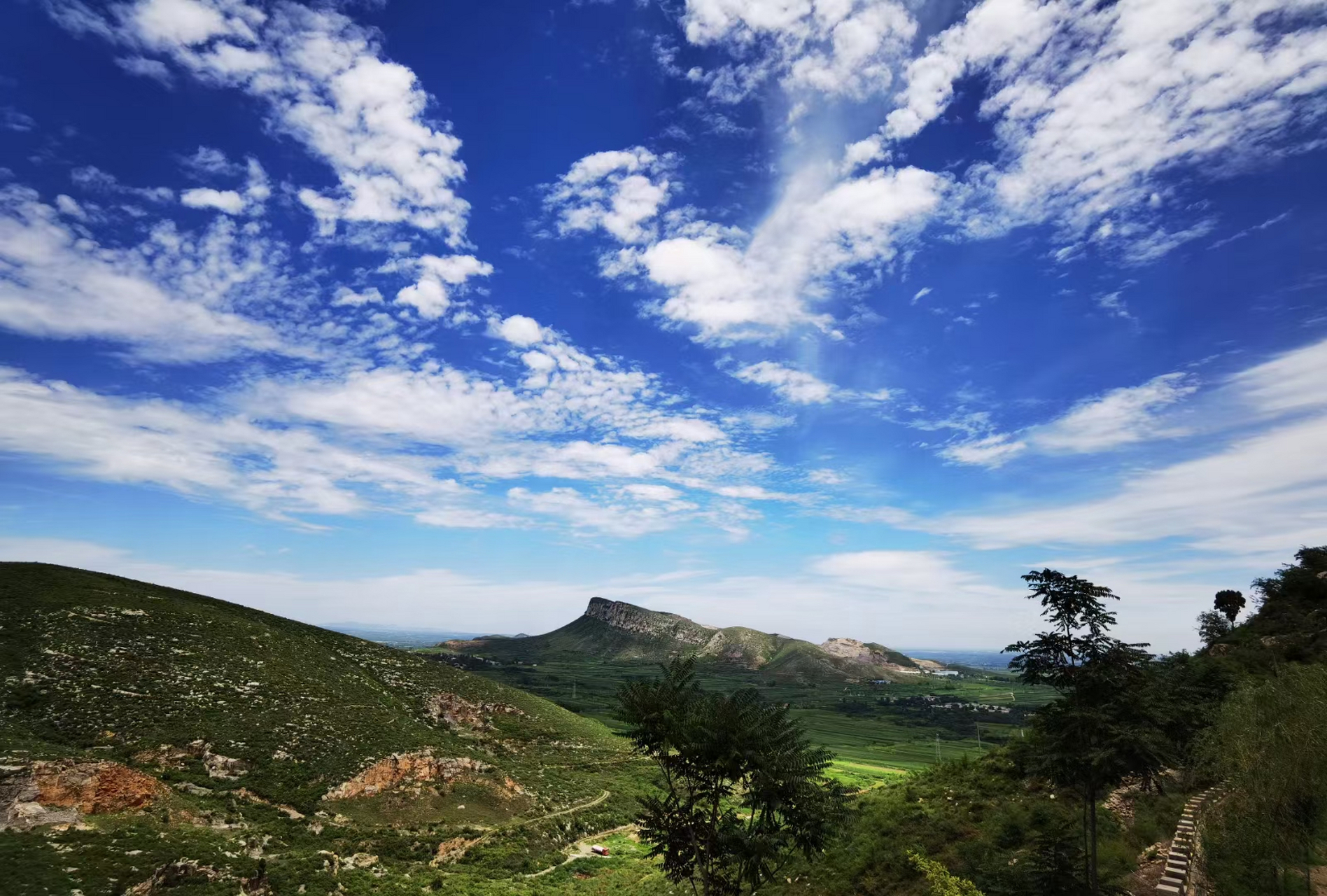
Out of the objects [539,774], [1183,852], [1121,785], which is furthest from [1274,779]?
[539,774]

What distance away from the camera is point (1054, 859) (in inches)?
909

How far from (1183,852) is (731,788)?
2109cm

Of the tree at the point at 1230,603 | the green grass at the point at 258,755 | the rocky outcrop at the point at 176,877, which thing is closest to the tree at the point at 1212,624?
the tree at the point at 1230,603

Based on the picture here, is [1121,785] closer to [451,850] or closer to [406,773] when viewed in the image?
[451,850]

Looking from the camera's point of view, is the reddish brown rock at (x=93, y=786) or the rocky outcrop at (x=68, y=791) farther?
the reddish brown rock at (x=93, y=786)

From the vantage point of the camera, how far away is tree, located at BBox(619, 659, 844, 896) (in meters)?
25.0

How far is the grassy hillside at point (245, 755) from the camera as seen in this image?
129 ft

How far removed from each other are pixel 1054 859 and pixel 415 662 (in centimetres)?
9307

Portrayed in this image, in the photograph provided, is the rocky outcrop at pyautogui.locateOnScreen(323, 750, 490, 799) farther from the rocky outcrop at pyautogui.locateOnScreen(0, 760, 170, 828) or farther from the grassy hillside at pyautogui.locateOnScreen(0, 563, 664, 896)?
the rocky outcrop at pyautogui.locateOnScreen(0, 760, 170, 828)

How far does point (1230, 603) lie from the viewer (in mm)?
82000

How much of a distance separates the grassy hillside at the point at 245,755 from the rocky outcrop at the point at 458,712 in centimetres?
37

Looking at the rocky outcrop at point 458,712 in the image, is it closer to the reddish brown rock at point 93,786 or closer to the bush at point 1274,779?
the reddish brown rock at point 93,786

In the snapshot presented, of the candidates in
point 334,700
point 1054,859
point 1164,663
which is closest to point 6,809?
point 334,700

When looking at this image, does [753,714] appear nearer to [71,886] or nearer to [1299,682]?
[1299,682]
